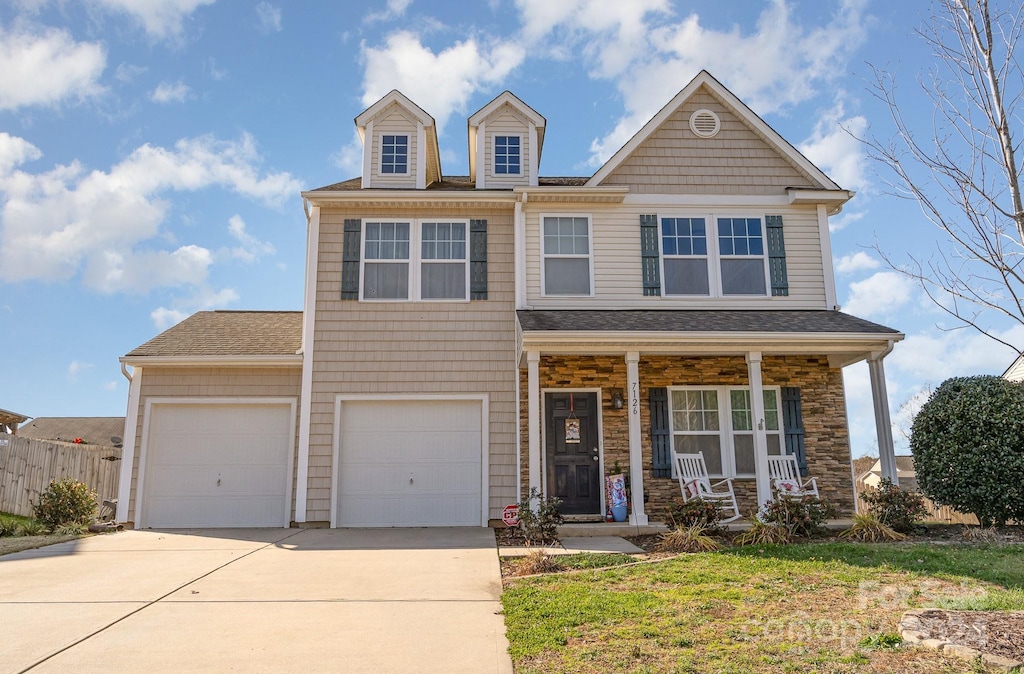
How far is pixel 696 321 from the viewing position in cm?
1020

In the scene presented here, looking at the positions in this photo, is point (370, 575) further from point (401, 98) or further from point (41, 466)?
point (41, 466)

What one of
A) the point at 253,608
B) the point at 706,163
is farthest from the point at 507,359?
the point at 253,608

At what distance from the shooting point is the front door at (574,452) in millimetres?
10562

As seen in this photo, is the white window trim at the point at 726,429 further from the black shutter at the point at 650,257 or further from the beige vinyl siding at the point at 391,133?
the beige vinyl siding at the point at 391,133

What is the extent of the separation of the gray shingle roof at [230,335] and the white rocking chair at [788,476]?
25.4 ft

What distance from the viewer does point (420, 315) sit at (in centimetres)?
1094

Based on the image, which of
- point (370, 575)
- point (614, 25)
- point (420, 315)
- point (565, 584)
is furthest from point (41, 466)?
point (614, 25)

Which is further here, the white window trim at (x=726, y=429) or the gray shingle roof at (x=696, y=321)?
the white window trim at (x=726, y=429)

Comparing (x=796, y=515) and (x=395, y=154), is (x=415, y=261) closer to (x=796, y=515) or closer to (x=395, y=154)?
(x=395, y=154)

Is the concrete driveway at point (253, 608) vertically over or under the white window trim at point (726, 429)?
under

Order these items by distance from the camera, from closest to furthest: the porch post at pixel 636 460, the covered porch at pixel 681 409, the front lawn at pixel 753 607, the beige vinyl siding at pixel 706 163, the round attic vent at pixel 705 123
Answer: the front lawn at pixel 753 607, the porch post at pixel 636 460, the covered porch at pixel 681 409, the beige vinyl siding at pixel 706 163, the round attic vent at pixel 705 123

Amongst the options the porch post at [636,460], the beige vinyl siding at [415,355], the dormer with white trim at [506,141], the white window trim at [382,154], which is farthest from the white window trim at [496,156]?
the porch post at [636,460]

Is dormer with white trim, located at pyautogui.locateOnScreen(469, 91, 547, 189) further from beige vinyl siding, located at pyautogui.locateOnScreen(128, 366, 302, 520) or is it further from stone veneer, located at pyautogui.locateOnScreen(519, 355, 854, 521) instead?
beige vinyl siding, located at pyautogui.locateOnScreen(128, 366, 302, 520)

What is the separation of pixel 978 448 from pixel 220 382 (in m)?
11.2
